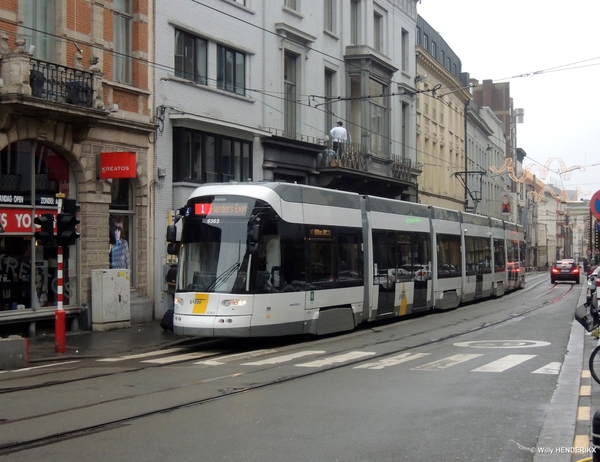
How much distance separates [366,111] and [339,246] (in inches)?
695

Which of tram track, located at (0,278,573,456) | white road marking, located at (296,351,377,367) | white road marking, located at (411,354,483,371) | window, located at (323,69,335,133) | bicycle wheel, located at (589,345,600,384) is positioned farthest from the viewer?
window, located at (323,69,335,133)

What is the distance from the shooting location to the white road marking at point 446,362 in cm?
1296

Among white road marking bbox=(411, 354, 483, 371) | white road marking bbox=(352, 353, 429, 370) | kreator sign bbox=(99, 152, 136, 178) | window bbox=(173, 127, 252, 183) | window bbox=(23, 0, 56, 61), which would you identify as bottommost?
white road marking bbox=(352, 353, 429, 370)

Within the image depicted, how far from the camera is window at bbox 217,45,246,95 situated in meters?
25.9

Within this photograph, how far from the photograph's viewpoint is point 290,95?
3062 centimetres

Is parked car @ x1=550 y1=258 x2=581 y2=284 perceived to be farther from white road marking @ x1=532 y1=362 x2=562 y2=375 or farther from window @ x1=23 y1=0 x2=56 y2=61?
white road marking @ x1=532 y1=362 x2=562 y2=375

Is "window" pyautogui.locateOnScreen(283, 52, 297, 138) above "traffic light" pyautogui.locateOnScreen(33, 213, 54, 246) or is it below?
above

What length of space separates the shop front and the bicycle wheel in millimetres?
11713

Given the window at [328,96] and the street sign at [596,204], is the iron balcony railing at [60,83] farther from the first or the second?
the window at [328,96]

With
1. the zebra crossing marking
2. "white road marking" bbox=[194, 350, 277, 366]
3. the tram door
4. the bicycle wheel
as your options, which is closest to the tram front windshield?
"white road marking" bbox=[194, 350, 277, 366]

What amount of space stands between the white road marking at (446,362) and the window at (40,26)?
448 inches

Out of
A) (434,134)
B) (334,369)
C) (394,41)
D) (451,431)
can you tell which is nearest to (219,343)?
(334,369)

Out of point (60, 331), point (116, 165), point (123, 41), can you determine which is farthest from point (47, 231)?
point (123, 41)

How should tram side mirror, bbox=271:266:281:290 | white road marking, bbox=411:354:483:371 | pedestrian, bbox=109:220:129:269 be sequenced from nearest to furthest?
white road marking, bbox=411:354:483:371 → tram side mirror, bbox=271:266:281:290 → pedestrian, bbox=109:220:129:269
